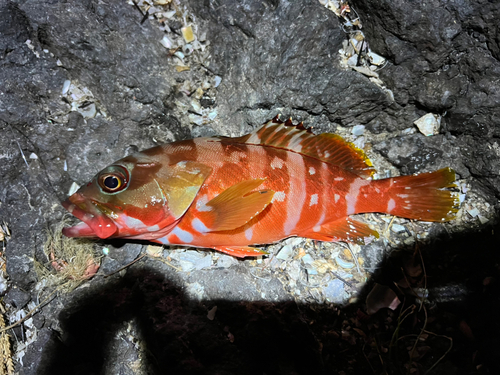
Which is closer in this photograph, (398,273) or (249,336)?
(249,336)

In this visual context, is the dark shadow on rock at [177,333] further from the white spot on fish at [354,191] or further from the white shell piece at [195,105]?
the white shell piece at [195,105]

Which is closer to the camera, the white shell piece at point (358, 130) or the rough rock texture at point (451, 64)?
the rough rock texture at point (451, 64)

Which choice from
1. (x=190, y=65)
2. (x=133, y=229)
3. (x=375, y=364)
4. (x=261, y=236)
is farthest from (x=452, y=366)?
(x=190, y=65)

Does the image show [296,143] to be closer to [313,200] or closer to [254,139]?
[254,139]

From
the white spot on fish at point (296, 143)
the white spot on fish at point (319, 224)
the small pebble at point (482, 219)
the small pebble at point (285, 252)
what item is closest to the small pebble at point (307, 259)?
the small pebble at point (285, 252)

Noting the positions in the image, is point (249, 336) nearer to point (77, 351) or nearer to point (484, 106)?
point (77, 351)

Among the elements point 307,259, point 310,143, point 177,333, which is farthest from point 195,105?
point 177,333
